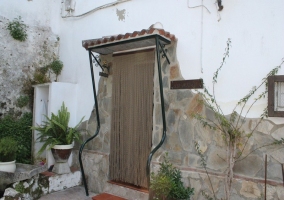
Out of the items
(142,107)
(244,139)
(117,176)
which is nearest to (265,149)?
(244,139)

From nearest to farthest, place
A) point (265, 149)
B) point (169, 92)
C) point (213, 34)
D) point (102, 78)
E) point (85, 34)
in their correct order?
point (265, 149) → point (213, 34) → point (169, 92) → point (102, 78) → point (85, 34)

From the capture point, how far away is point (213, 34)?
3621 millimetres

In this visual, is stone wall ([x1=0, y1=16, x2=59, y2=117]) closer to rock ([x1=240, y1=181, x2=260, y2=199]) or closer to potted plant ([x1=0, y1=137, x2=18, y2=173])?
potted plant ([x1=0, y1=137, x2=18, y2=173])

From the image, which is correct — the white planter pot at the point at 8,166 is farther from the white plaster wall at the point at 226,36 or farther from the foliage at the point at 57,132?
Result: the white plaster wall at the point at 226,36

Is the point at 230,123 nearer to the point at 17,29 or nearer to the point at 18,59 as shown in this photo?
the point at 18,59

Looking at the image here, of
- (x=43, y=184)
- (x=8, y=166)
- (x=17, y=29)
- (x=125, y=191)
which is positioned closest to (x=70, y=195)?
(x=43, y=184)

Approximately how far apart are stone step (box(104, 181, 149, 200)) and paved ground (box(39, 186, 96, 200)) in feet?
1.19

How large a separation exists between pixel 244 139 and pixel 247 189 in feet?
2.02

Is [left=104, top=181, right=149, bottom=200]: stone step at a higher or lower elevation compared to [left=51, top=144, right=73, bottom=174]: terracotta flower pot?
lower

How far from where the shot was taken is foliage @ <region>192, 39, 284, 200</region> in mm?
3148

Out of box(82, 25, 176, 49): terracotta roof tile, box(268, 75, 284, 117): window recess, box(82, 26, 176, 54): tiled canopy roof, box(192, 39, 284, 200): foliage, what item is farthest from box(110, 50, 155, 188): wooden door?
box(268, 75, 284, 117): window recess

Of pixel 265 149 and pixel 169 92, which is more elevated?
pixel 169 92

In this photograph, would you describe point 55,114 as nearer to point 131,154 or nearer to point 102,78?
point 102,78

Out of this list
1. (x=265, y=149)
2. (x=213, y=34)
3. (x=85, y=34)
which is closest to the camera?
(x=265, y=149)
